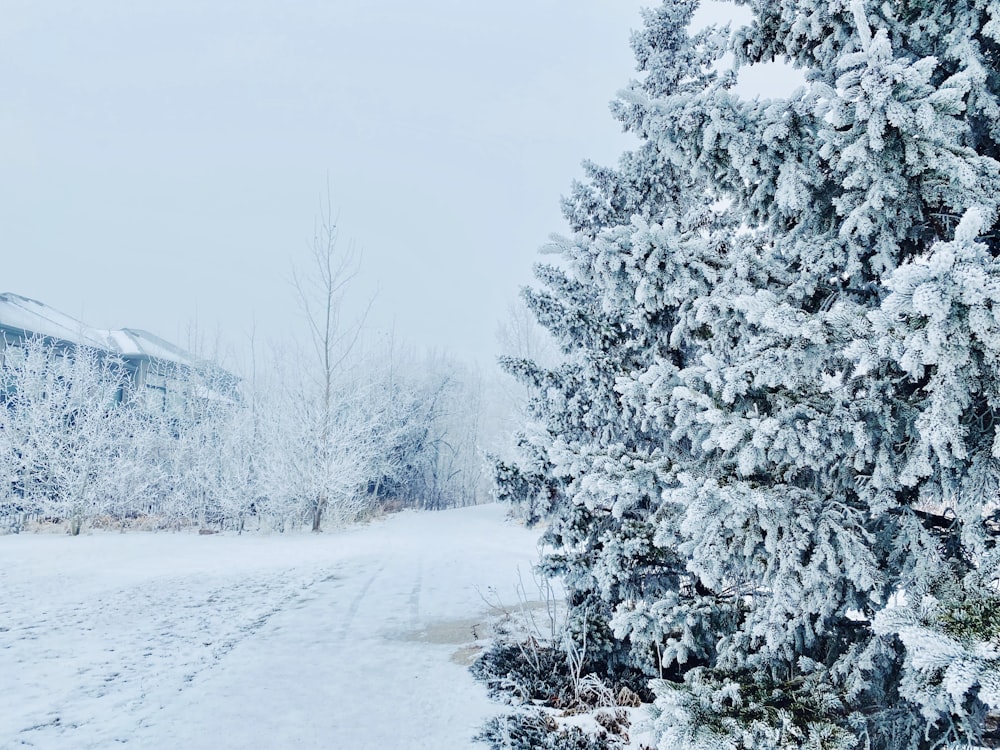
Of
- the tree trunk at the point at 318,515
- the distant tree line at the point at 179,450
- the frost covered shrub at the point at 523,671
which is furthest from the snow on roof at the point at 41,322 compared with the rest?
the frost covered shrub at the point at 523,671

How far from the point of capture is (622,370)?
3.98m

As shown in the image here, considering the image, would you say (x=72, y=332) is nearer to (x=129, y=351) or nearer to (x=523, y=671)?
(x=129, y=351)

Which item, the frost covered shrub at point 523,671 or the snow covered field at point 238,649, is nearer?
the snow covered field at point 238,649

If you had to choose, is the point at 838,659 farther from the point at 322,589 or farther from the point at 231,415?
the point at 231,415

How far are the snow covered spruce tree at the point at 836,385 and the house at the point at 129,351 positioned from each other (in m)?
18.6

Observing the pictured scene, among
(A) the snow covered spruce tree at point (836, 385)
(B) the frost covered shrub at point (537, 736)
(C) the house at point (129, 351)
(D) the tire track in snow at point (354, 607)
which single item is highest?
(C) the house at point (129, 351)

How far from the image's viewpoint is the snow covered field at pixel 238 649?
Result: 338 cm

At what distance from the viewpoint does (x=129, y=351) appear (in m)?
22.8

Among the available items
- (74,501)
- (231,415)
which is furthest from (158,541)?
(231,415)

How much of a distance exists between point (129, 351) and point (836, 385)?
1053 inches

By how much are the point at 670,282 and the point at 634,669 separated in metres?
3.24

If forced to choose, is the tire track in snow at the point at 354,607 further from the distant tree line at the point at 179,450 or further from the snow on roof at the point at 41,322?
the snow on roof at the point at 41,322

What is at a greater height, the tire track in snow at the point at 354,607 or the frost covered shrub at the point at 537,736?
the frost covered shrub at the point at 537,736

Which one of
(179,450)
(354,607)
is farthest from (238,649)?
(179,450)
